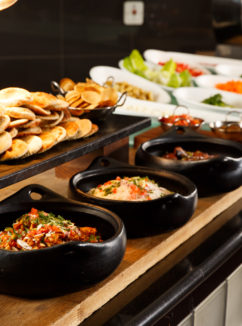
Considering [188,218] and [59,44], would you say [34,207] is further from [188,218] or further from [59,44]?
[59,44]

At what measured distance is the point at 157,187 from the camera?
5.96 ft

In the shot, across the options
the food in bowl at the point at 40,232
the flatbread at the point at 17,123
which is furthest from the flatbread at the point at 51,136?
the food in bowl at the point at 40,232

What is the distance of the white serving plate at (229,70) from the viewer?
17.4ft

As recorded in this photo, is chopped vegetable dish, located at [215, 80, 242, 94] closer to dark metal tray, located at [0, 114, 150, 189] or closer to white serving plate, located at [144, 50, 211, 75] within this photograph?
white serving plate, located at [144, 50, 211, 75]

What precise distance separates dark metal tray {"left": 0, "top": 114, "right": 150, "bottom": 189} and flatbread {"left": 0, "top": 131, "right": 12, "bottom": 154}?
56 millimetres

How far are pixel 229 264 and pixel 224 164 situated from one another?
38cm

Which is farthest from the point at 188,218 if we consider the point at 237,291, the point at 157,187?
the point at 237,291

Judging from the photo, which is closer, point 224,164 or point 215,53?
point 224,164

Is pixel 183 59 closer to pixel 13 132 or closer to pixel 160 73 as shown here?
pixel 160 73

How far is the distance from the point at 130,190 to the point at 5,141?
1.43 feet

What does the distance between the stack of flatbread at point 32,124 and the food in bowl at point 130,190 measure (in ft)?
0.77

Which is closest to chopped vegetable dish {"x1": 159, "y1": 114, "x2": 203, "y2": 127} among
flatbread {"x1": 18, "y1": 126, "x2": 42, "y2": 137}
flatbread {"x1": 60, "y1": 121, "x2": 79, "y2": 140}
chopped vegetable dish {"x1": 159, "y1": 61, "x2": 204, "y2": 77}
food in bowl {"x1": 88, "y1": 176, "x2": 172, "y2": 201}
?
flatbread {"x1": 60, "y1": 121, "x2": 79, "y2": 140}

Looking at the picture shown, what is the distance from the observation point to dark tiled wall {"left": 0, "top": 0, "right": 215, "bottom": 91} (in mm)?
4582

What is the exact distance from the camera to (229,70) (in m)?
5.35
